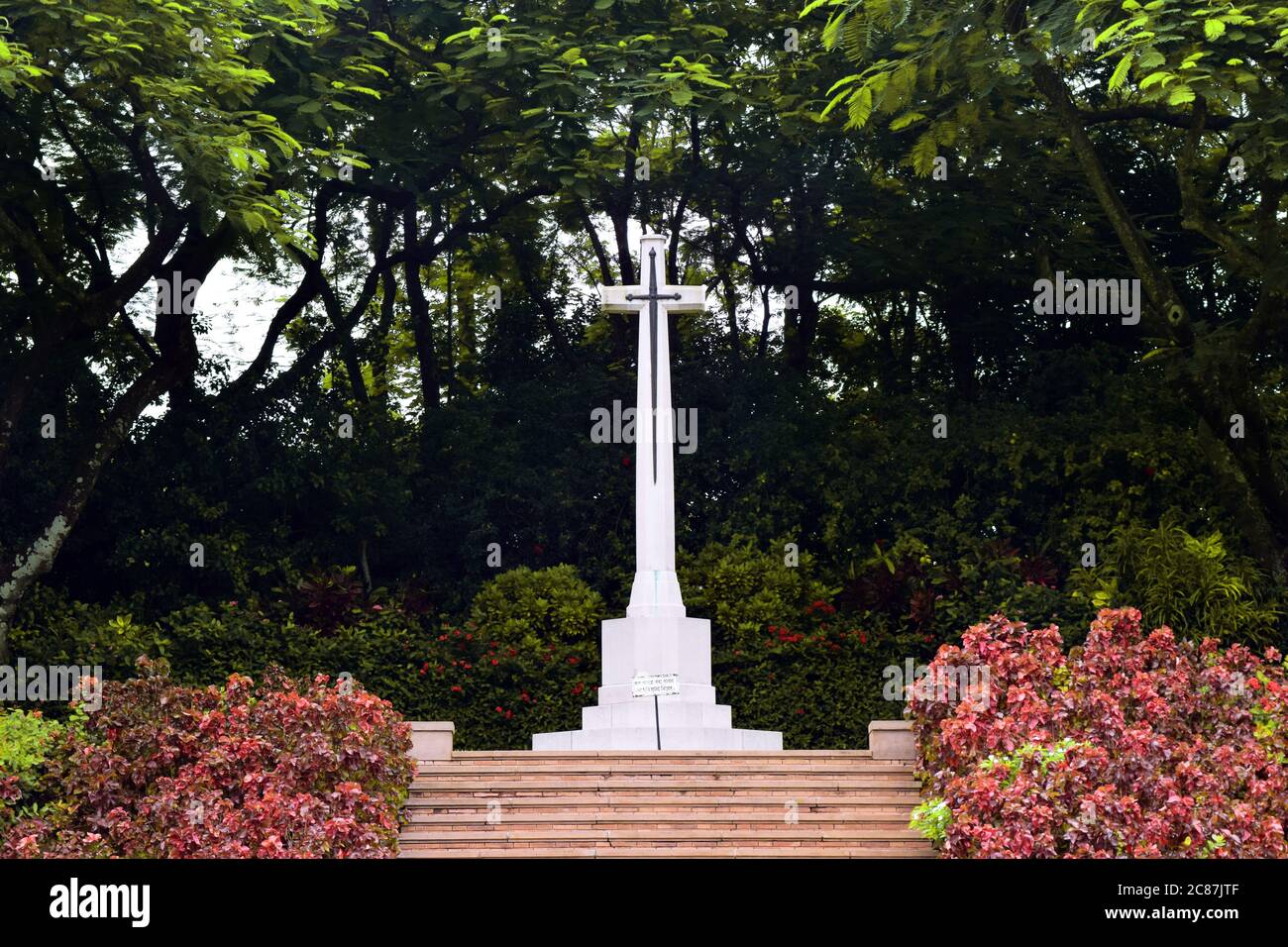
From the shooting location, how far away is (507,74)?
67.2 ft

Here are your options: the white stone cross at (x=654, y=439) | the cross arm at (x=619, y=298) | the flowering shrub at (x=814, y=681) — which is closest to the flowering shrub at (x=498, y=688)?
the flowering shrub at (x=814, y=681)

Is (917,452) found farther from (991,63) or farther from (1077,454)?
(991,63)

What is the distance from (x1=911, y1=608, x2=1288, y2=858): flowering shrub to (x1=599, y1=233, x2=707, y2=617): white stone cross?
13.1ft

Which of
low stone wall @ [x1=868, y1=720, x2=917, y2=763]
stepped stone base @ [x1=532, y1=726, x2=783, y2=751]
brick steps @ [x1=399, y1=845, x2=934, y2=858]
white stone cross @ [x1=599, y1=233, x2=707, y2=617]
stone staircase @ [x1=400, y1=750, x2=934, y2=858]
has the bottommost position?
brick steps @ [x1=399, y1=845, x2=934, y2=858]

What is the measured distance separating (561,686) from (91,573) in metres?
7.00

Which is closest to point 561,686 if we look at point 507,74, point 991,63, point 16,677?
point 16,677

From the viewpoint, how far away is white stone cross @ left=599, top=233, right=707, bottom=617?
17422 mm

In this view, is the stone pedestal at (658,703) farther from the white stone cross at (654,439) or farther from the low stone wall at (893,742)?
the low stone wall at (893,742)

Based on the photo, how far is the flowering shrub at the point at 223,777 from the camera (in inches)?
464

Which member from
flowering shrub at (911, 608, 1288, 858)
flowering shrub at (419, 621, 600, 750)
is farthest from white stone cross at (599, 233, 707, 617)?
flowering shrub at (911, 608, 1288, 858)

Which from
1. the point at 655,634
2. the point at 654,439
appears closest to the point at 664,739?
the point at 655,634

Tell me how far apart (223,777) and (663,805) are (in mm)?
3707

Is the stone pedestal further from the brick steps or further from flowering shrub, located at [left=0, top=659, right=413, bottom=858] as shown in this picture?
the brick steps

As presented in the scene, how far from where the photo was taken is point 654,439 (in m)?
17.8
